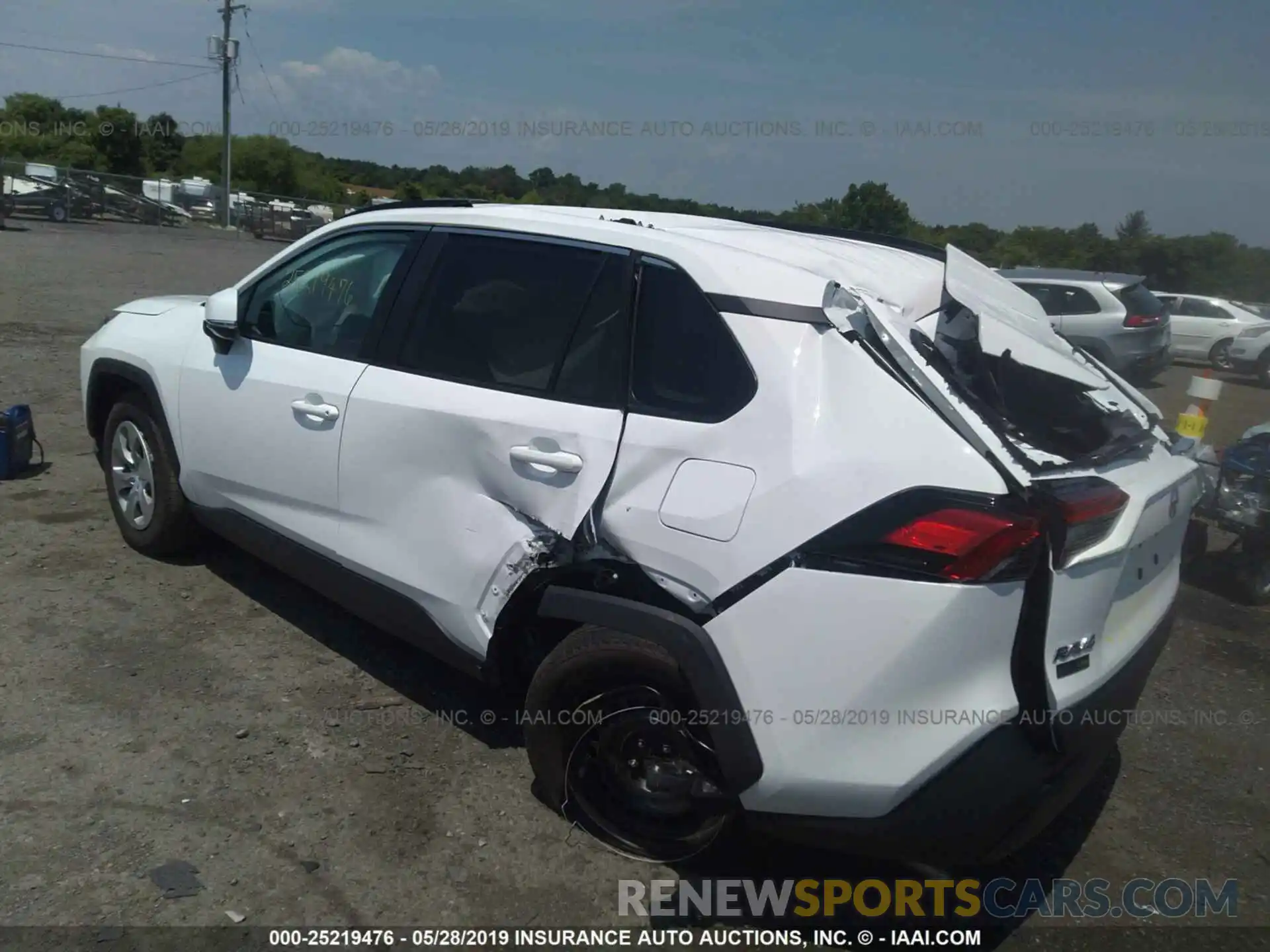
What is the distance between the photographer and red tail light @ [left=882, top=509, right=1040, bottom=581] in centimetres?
243

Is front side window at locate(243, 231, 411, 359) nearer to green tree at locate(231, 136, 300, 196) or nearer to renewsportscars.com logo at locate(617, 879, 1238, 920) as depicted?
renewsportscars.com logo at locate(617, 879, 1238, 920)

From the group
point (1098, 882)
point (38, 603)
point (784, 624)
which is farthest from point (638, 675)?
point (38, 603)

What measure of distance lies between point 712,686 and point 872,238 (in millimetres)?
2064

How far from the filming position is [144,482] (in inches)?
195

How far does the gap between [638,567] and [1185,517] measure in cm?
172

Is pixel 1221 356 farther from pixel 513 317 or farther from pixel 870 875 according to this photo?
pixel 513 317

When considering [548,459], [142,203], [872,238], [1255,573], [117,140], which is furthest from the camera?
[117,140]

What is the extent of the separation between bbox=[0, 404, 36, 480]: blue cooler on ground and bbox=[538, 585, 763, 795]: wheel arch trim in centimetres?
481

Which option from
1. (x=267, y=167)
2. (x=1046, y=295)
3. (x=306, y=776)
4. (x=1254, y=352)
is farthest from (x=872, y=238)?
(x=267, y=167)

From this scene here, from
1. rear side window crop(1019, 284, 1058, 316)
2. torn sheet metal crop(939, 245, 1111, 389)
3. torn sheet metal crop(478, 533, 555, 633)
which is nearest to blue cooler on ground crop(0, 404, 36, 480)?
torn sheet metal crop(478, 533, 555, 633)

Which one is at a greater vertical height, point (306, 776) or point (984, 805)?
point (984, 805)

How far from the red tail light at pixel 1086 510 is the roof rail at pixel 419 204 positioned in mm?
2422

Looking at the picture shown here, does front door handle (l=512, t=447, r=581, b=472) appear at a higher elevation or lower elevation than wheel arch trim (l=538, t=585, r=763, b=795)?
higher

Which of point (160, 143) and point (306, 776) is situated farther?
point (160, 143)
